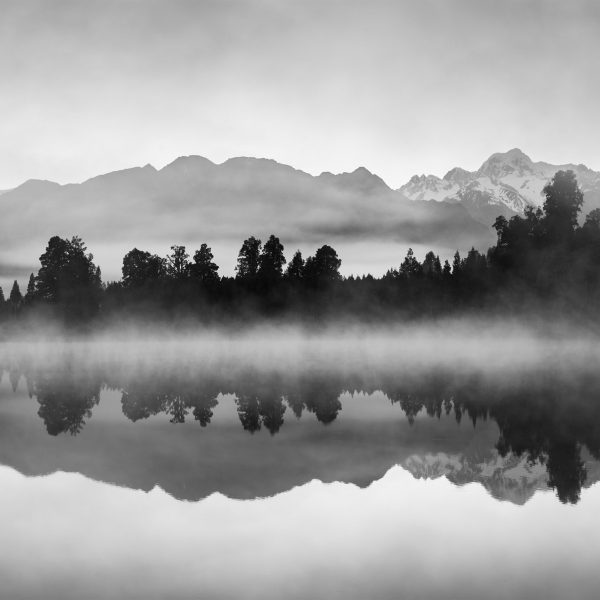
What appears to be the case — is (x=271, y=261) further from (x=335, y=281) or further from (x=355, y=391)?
(x=355, y=391)

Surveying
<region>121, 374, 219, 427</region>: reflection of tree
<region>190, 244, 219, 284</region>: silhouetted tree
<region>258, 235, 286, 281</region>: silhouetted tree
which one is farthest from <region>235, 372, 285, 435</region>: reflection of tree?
<region>190, 244, 219, 284</region>: silhouetted tree

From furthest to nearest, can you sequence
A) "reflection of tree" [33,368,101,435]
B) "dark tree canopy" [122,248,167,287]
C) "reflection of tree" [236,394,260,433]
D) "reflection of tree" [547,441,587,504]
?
"dark tree canopy" [122,248,167,287], "reflection of tree" [33,368,101,435], "reflection of tree" [236,394,260,433], "reflection of tree" [547,441,587,504]

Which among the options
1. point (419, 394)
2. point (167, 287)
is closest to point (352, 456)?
point (419, 394)

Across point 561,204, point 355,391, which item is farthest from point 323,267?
point 355,391

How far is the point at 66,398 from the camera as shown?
98.6 feet

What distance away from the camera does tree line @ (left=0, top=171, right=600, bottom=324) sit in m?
103

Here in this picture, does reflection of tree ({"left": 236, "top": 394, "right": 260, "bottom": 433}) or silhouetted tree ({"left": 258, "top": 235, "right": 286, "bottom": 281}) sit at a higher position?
silhouetted tree ({"left": 258, "top": 235, "right": 286, "bottom": 281})

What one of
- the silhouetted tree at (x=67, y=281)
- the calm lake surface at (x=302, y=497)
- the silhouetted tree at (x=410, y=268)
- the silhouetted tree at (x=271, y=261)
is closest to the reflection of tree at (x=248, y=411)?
the calm lake surface at (x=302, y=497)

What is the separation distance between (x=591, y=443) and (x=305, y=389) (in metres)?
16.7

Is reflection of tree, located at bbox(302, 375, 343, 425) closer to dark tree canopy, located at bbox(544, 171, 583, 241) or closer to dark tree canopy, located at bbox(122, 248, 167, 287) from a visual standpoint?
dark tree canopy, located at bbox(544, 171, 583, 241)

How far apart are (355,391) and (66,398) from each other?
12.9m

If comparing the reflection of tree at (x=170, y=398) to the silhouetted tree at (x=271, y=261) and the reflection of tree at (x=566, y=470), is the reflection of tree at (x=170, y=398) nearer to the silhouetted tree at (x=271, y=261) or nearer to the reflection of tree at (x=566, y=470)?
the reflection of tree at (x=566, y=470)

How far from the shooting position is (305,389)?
1292 inches

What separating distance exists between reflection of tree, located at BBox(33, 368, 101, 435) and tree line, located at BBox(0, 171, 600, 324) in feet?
247
